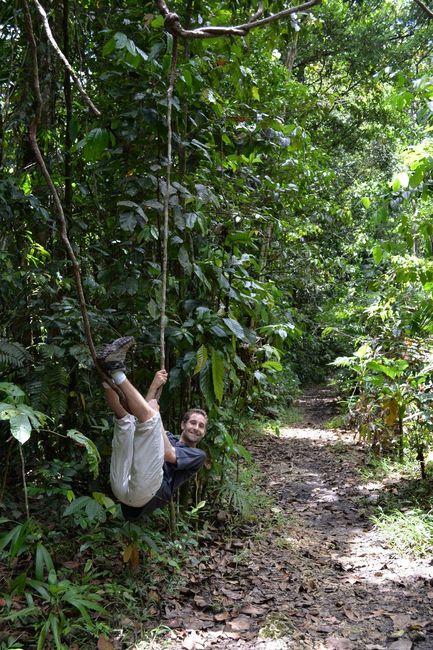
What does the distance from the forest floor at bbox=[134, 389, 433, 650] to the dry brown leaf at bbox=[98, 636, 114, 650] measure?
195mm

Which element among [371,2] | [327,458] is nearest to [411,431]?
[327,458]

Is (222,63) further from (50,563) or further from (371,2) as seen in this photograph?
(371,2)

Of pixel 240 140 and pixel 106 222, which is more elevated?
pixel 240 140

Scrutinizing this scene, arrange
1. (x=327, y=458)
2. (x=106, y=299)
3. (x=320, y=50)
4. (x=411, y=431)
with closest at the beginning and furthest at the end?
(x=106, y=299) → (x=411, y=431) → (x=327, y=458) → (x=320, y=50)

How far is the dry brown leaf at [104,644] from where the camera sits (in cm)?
271

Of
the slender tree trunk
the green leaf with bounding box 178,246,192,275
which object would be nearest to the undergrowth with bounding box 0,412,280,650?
the green leaf with bounding box 178,246,192,275

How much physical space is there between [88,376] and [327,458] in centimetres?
457

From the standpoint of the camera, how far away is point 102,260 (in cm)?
402

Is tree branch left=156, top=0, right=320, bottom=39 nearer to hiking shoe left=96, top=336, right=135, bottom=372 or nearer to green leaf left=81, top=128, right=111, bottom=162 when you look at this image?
green leaf left=81, top=128, right=111, bottom=162

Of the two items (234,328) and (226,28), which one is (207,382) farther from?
(226,28)

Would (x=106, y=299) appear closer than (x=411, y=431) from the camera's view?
Yes

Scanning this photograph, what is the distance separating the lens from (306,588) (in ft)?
12.3

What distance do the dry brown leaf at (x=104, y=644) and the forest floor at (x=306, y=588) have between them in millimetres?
195

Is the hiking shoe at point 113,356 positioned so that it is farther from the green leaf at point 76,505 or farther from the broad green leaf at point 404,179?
the broad green leaf at point 404,179
